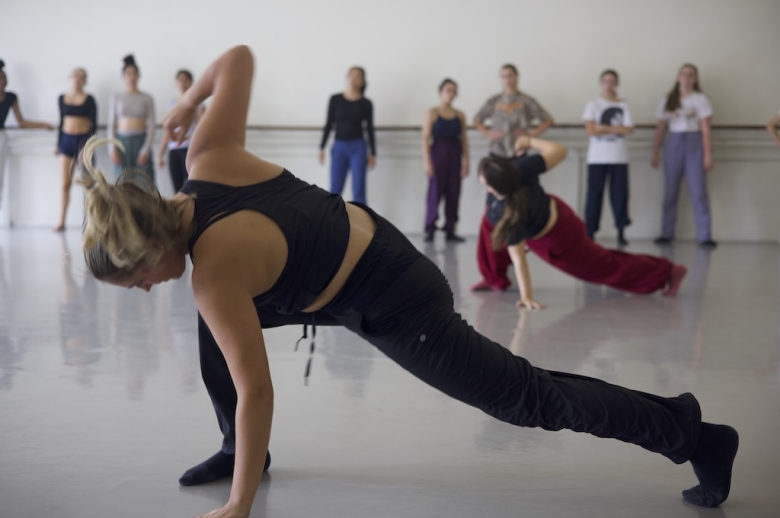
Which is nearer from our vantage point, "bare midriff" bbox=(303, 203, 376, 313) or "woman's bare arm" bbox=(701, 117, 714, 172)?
"bare midriff" bbox=(303, 203, 376, 313)

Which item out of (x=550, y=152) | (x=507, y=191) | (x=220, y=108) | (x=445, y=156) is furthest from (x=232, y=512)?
(x=445, y=156)

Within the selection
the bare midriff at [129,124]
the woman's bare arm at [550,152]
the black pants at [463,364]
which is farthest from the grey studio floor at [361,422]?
the bare midriff at [129,124]

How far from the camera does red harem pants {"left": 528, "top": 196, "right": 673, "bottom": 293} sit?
4.06 m

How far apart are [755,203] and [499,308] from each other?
452 cm

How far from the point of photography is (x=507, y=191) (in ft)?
12.7

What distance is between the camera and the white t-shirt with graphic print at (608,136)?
7.11m

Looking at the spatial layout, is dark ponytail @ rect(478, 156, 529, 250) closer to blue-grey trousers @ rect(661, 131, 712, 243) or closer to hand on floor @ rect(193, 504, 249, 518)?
hand on floor @ rect(193, 504, 249, 518)

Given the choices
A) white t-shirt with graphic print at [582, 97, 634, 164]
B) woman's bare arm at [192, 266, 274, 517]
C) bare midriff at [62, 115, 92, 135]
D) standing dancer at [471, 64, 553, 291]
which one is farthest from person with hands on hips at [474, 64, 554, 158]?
woman's bare arm at [192, 266, 274, 517]

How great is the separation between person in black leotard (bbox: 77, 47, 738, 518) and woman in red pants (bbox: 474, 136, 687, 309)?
219 cm

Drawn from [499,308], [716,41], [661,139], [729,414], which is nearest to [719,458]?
[729,414]

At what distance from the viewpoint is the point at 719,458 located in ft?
5.57

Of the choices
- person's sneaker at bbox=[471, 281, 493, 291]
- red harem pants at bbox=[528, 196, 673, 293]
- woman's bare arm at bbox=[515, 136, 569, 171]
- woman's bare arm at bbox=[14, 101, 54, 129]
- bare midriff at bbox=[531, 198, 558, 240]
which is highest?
woman's bare arm at bbox=[515, 136, 569, 171]

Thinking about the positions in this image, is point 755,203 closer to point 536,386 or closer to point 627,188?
point 627,188

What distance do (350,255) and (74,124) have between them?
22.1 feet
